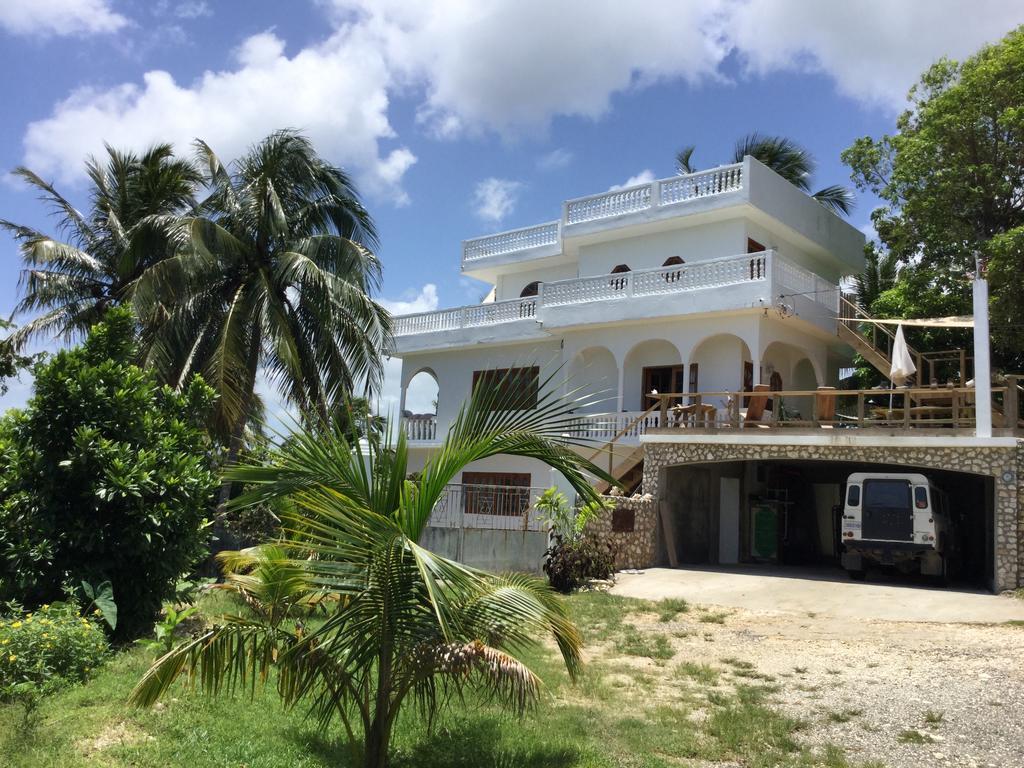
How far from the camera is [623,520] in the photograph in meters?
16.7

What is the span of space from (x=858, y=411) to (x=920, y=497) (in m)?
1.88

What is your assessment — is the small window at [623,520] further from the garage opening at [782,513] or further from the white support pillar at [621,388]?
the white support pillar at [621,388]

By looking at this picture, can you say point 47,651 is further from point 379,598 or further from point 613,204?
point 613,204

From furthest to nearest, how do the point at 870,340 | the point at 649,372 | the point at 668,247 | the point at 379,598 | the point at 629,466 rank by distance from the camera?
1. the point at 649,372
2. the point at 668,247
3. the point at 870,340
4. the point at 629,466
5. the point at 379,598

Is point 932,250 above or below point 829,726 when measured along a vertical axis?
above

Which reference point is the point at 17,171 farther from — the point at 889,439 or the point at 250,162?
the point at 889,439

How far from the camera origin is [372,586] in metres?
5.02

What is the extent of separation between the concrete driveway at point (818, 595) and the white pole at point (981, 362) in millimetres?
2881

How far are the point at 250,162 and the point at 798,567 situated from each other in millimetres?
15162

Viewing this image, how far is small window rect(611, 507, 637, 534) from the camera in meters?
16.5

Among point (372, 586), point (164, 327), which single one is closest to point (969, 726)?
point (372, 586)

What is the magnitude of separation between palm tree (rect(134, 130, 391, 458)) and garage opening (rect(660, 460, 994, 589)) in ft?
24.8

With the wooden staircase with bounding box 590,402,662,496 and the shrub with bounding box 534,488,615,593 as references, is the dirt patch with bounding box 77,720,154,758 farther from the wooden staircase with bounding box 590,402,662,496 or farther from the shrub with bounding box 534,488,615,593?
the wooden staircase with bounding box 590,402,662,496

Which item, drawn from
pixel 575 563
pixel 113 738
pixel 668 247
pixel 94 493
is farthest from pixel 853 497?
pixel 113 738
